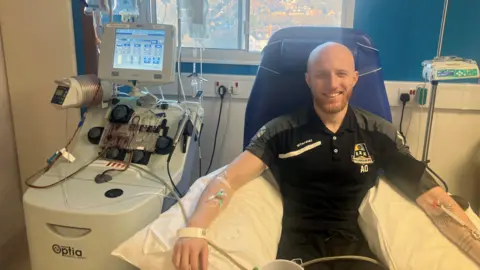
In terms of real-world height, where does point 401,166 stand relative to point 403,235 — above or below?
above

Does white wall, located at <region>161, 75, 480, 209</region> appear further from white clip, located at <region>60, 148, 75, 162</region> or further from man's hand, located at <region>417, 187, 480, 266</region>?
man's hand, located at <region>417, 187, 480, 266</region>

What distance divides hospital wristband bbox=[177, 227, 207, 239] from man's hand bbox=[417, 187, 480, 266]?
0.72 metres

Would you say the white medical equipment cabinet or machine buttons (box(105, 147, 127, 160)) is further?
machine buttons (box(105, 147, 127, 160))


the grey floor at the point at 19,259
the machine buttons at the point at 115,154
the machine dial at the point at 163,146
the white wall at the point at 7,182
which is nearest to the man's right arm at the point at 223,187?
the machine dial at the point at 163,146

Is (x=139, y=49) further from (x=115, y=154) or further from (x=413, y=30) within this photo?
(x=413, y=30)

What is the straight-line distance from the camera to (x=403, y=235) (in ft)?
4.45

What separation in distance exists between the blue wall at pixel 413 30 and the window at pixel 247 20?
0.64 ft

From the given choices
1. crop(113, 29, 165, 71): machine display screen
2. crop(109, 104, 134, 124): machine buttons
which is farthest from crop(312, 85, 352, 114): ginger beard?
crop(109, 104, 134, 124): machine buttons

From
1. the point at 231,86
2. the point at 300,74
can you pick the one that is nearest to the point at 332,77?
the point at 300,74

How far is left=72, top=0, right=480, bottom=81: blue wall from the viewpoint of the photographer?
6.88 feet

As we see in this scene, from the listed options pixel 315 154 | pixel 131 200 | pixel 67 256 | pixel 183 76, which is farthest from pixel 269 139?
pixel 183 76

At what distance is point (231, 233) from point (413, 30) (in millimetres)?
1452

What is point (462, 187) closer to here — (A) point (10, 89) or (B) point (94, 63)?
(B) point (94, 63)

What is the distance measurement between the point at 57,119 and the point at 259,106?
1289 mm
